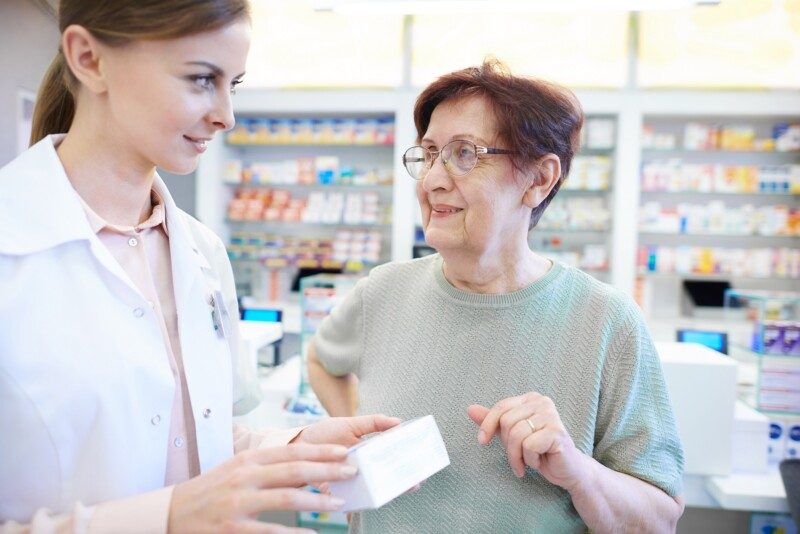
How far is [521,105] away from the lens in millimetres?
1253

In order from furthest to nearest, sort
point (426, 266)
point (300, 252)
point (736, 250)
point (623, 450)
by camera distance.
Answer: point (300, 252)
point (736, 250)
point (426, 266)
point (623, 450)

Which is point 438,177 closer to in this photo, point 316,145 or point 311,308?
point 311,308

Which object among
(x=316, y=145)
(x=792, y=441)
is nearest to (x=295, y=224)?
(x=316, y=145)

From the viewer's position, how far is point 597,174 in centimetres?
529

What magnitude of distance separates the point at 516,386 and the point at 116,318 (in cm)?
83

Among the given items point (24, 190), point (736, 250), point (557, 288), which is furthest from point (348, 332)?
point (736, 250)

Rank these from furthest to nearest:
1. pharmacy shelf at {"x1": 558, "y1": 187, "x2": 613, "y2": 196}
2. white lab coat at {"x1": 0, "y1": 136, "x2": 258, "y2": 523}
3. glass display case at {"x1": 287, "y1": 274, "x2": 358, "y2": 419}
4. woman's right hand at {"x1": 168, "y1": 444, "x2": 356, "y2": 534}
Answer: pharmacy shelf at {"x1": 558, "y1": 187, "x2": 613, "y2": 196} < glass display case at {"x1": 287, "y1": 274, "x2": 358, "y2": 419} < white lab coat at {"x1": 0, "y1": 136, "x2": 258, "y2": 523} < woman's right hand at {"x1": 168, "y1": 444, "x2": 356, "y2": 534}

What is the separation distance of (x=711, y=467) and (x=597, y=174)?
3.51 m

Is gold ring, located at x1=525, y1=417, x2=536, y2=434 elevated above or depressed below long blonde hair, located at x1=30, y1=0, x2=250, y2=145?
below

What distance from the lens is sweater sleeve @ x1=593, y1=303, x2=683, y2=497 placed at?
3.83 feet

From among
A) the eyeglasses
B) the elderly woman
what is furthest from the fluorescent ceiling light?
the eyeglasses

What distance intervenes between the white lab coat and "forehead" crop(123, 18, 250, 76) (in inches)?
10.0

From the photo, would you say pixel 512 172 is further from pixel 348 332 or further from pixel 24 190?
pixel 24 190

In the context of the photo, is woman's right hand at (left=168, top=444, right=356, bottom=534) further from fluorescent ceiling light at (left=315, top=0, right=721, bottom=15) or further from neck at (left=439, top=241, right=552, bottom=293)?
fluorescent ceiling light at (left=315, top=0, right=721, bottom=15)
